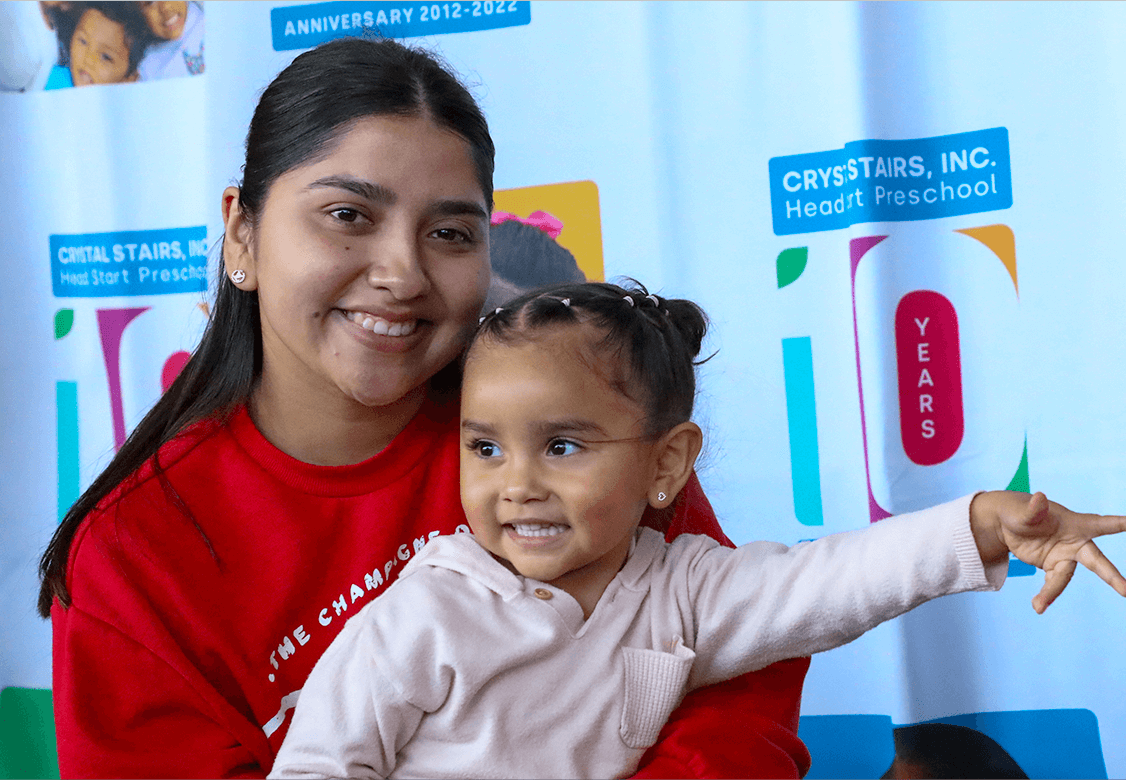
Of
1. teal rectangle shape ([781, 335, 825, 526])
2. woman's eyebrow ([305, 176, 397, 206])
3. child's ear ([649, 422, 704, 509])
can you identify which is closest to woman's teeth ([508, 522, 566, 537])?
child's ear ([649, 422, 704, 509])

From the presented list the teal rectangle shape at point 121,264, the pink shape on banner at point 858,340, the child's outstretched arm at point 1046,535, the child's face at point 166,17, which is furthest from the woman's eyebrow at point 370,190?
the child's face at point 166,17

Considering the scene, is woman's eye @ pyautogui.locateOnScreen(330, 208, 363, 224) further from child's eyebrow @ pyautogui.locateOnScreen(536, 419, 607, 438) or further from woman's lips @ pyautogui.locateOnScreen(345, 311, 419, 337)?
child's eyebrow @ pyautogui.locateOnScreen(536, 419, 607, 438)

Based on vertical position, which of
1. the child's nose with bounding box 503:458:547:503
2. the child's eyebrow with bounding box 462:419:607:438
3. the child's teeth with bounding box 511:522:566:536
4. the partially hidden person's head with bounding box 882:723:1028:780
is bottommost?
the partially hidden person's head with bounding box 882:723:1028:780

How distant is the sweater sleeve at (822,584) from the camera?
2.97ft

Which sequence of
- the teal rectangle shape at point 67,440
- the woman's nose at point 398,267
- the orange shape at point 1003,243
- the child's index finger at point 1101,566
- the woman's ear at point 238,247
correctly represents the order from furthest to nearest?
the teal rectangle shape at point 67,440 → the orange shape at point 1003,243 → the woman's ear at point 238,247 → the woman's nose at point 398,267 → the child's index finger at point 1101,566

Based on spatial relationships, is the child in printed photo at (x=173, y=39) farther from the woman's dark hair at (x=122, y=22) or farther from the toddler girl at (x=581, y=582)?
the toddler girl at (x=581, y=582)

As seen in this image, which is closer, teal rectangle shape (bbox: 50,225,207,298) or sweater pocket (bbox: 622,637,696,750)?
sweater pocket (bbox: 622,637,696,750)

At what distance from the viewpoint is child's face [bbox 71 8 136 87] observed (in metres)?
2.26

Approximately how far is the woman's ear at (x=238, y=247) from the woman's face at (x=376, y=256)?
32 mm

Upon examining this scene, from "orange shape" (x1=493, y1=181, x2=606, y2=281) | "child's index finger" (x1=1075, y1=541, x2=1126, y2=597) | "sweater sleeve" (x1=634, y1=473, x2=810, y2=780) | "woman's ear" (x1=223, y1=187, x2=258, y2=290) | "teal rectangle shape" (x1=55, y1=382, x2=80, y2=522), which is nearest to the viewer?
"child's index finger" (x1=1075, y1=541, x2=1126, y2=597)

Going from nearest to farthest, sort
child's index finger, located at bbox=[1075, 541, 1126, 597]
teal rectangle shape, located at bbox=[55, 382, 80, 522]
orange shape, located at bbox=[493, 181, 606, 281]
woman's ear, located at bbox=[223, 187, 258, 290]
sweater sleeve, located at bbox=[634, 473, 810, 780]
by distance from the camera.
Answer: child's index finger, located at bbox=[1075, 541, 1126, 597]
sweater sleeve, located at bbox=[634, 473, 810, 780]
woman's ear, located at bbox=[223, 187, 258, 290]
orange shape, located at bbox=[493, 181, 606, 281]
teal rectangle shape, located at bbox=[55, 382, 80, 522]

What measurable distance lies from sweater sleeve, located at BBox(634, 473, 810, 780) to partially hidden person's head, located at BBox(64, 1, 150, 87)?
1757 millimetres

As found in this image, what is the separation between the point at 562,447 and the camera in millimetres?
972

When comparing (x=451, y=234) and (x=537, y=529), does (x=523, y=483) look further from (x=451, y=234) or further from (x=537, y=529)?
(x=451, y=234)
